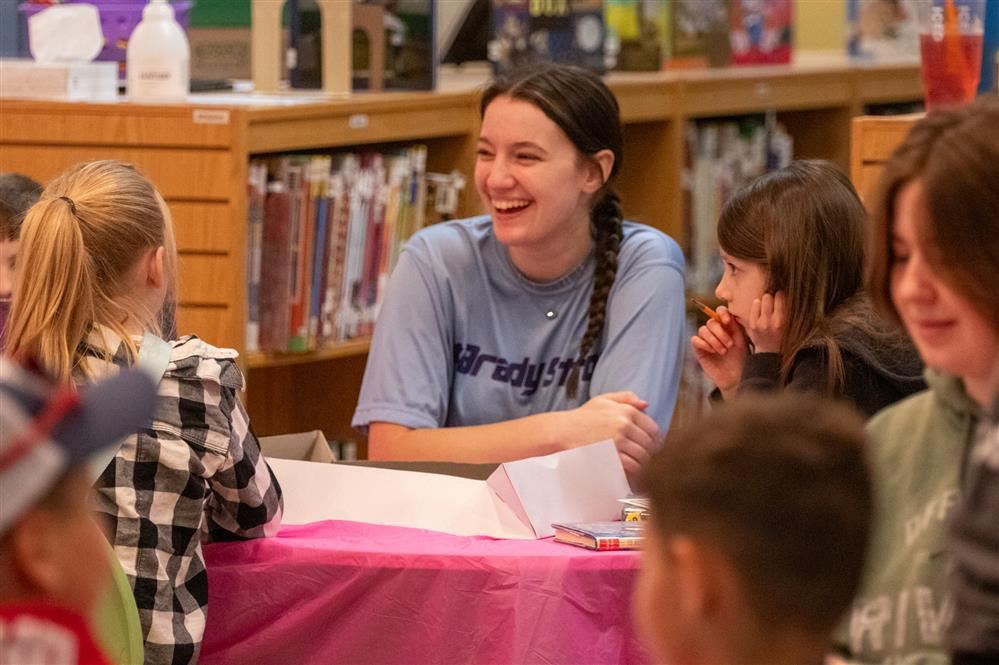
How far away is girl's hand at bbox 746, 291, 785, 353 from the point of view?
2.14 meters

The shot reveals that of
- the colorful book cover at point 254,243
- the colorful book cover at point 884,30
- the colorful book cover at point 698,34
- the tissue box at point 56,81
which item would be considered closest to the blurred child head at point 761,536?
the colorful book cover at point 254,243

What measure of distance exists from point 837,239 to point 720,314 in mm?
268

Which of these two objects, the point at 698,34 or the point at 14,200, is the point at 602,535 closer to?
the point at 14,200

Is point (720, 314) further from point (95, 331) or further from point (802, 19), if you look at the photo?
point (802, 19)

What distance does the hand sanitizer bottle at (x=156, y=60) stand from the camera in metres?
2.98

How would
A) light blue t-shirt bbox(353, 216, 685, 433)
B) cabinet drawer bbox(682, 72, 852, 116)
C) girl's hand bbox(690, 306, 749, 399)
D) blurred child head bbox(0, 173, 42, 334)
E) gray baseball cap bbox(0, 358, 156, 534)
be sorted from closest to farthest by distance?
gray baseball cap bbox(0, 358, 156, 534) < girl's hand bbox(690, 306, 749, 399) < blurred child head bbox(0, 173, 42, 334) < light blue t-shirt bbox(353, 216, 685, 433) < cabinet drawer bbox(682, 72, 852, 116)

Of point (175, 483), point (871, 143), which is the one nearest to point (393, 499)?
point (175, 483)

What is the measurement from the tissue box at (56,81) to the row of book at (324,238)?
1.15ft

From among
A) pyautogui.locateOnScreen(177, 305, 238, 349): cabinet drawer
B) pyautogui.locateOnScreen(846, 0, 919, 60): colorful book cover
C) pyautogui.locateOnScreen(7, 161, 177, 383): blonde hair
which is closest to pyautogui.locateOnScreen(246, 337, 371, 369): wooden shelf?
pyautogui.locateOnScreen(177, 305, 238, 349): cabinet drawer

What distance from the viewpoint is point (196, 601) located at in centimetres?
202

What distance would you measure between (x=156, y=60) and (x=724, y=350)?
131 centimetres

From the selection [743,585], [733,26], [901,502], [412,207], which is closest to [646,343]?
[412,207]

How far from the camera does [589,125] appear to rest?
2787mm

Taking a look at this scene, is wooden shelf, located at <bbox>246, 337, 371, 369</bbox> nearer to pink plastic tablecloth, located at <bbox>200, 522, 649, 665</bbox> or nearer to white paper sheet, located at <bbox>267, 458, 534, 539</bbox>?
white paper sheet, located at <bbox>267, 458, 534, 539</bbox>
